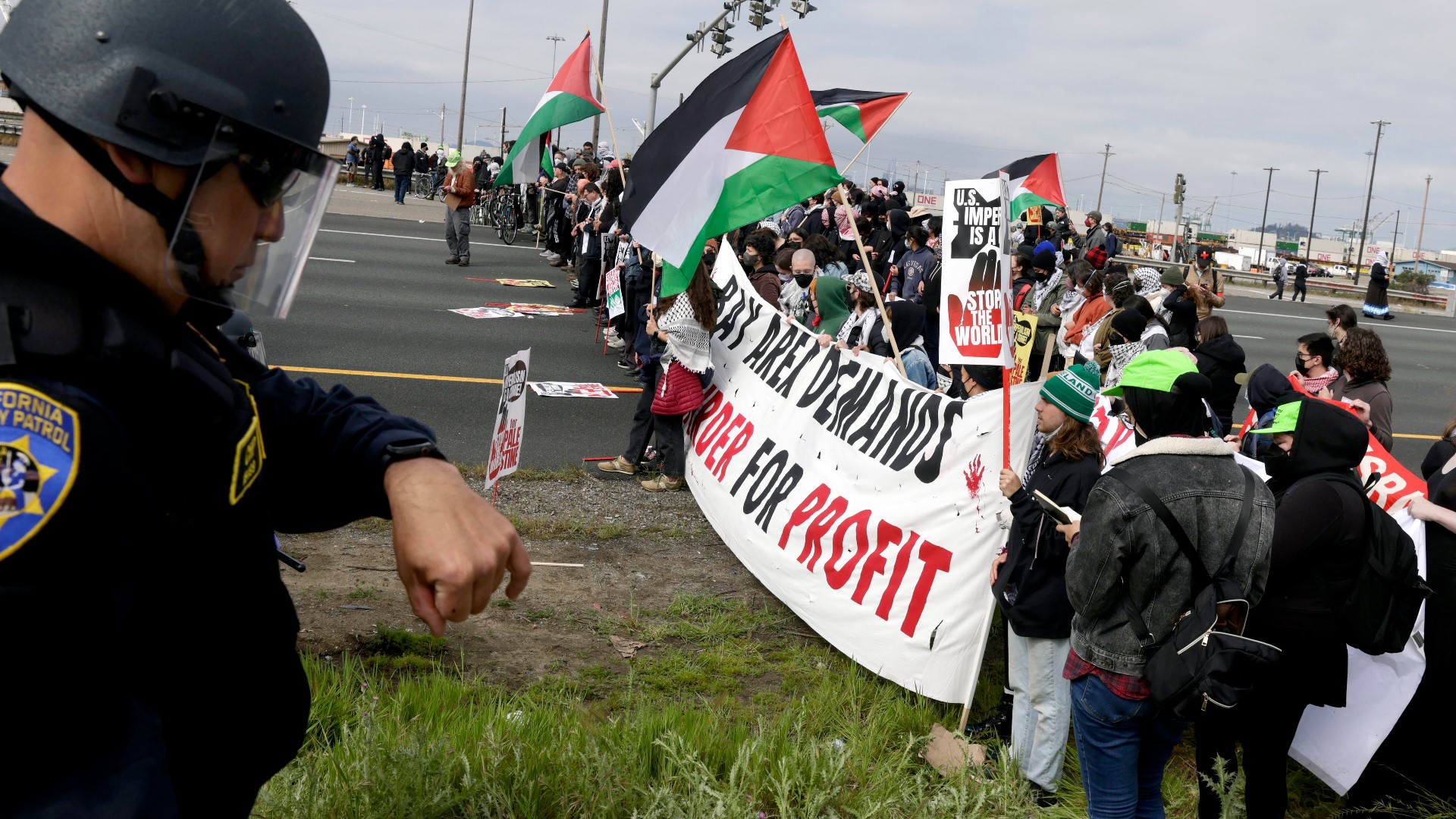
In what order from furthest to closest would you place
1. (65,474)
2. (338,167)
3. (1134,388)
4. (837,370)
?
(837,370)
(1134,388)
(338,167)
(65,474)

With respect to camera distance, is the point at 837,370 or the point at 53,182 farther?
the point at 837,370

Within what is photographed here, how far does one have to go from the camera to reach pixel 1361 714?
4559 mm

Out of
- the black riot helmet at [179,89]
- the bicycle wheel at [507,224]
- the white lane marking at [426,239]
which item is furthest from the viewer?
the bicycle wheel at [507,224]

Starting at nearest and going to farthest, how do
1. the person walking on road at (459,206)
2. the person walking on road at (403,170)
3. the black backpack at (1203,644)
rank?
the black backpack at (1203,644) → the person walking on road at (459,206) → the person walking on road at (403,170)

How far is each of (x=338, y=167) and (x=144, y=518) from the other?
58 cm

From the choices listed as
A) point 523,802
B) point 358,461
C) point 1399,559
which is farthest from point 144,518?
point 1399,559

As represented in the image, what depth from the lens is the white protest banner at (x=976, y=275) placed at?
5.34 m

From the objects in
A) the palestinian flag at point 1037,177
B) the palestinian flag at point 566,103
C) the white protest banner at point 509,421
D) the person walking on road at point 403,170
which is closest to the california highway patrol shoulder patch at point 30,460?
the white protest banner at point 509,421

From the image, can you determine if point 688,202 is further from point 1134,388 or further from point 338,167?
point 338,167

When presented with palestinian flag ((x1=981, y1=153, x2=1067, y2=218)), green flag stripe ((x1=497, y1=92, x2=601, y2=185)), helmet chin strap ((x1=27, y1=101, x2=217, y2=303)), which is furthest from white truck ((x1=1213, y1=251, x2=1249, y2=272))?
helmet chin strap ((x1=27, y1=101, x2=217, y2=303))

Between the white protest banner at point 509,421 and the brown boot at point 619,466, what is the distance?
190 centimetres

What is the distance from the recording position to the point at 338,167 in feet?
4.73

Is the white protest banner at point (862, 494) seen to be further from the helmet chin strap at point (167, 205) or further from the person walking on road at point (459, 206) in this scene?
the person walking on road at point (459, 206)

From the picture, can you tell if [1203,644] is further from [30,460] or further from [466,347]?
[466,347]
